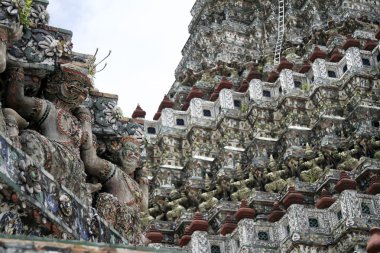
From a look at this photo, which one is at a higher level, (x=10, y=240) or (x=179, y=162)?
(x=179, y=162)

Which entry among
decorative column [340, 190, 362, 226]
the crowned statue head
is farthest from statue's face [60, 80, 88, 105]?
decorative column [340, 190, 362, 226]

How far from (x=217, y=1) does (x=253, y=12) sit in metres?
2.21

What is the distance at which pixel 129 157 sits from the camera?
10.4m

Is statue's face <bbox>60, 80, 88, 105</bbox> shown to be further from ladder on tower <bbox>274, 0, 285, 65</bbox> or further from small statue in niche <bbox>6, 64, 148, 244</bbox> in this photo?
ladder on tower <bbox>274, 0, 285, 65</bbox>

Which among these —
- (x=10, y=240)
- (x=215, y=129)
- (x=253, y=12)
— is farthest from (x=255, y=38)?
(x=10, y=240)

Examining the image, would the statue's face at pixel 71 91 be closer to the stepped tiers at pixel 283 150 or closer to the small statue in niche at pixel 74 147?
the small statue in niche at pixel 74 147

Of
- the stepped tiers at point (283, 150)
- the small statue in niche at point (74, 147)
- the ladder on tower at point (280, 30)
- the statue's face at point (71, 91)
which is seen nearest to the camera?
the small statue in niche at point (74, 147)

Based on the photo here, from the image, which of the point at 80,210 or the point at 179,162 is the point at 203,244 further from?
the point at 80,210

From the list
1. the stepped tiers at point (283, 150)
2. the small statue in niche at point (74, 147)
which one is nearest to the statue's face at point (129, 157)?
the small statue in niche at point (74, 147)

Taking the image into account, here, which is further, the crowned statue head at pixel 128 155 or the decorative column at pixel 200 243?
the decorative column at pixel 200 243

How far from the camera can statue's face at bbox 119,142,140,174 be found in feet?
34.0

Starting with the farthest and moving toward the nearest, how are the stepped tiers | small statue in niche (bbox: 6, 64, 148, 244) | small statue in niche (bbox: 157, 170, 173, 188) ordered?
small statue in niche (bbox: 157, 170, 173, 188) → the stepped tiers → small statue in niche (bbox: 6, 64, 148, 244)

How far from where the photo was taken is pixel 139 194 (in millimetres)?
10180

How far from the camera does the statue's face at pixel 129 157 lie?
1037 centimetres
